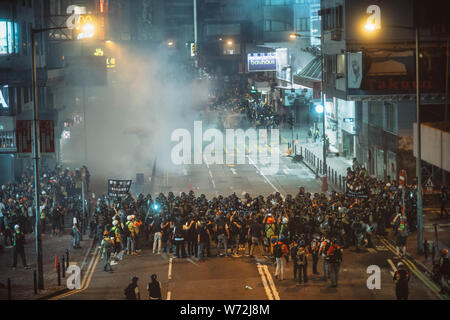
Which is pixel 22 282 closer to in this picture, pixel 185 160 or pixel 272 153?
pixel 185 160

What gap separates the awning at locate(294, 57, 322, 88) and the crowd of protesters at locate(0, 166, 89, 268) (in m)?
20.7

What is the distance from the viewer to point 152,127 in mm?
62344

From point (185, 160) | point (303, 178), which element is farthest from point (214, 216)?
point (185, 160)

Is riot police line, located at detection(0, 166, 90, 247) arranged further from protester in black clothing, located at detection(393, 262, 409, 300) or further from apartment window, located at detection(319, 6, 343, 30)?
apartment window, located at detection(319, 6, 343, 30)

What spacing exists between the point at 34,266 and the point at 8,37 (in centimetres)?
1562

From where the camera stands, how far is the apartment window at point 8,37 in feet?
109

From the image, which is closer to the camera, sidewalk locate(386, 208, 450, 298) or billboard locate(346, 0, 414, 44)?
sidewalk locate(386, 208, 450, 298)

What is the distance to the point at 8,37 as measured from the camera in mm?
33375

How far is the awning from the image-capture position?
49.4 m

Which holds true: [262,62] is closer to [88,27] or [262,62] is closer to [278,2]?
[278,2]

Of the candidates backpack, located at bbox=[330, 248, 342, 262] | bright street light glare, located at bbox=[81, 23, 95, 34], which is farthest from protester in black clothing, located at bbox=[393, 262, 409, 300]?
bright street light glare, located at bbox=[81, 23, 95, 34]

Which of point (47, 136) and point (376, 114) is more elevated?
point (376, 114)

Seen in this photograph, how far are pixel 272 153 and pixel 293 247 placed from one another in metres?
31.7

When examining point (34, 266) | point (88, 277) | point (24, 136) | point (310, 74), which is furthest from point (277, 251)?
point (310, 74)
